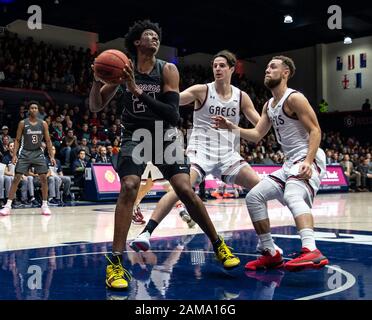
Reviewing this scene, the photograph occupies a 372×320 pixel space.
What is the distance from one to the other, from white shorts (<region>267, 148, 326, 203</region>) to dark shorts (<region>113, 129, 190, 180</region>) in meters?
0.78

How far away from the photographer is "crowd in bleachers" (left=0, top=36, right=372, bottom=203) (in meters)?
12.2

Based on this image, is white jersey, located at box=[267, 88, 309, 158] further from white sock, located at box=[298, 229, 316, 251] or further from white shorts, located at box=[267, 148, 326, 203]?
white sock, located at box=[298, 229, 316, 251]

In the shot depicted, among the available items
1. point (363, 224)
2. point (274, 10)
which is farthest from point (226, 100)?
point (274, 10)

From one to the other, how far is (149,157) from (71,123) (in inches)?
430

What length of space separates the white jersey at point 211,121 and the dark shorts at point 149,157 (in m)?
1.33

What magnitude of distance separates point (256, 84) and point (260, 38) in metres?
4.14

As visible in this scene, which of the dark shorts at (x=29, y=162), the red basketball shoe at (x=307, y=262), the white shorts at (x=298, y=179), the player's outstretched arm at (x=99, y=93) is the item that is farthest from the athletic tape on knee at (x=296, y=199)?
the dark shorts at (x=29, y=162)

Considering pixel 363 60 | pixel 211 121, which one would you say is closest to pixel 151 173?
pixel 211 121

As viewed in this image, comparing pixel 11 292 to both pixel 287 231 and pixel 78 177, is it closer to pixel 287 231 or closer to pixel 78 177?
pixel 287 231

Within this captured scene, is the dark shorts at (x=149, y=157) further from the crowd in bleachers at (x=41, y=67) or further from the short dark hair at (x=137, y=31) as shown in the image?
the crowd in bleachers at (x=41, y=67)

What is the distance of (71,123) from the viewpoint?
1391 centimetres

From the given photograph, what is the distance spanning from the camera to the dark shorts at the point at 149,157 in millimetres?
3342

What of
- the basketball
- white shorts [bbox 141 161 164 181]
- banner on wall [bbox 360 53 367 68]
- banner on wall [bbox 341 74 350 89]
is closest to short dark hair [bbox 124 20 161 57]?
the basketball

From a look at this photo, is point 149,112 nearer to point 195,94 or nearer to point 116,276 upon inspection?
point 116,276
